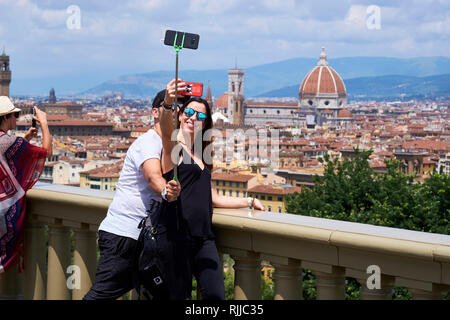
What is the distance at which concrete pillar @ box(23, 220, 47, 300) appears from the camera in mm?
1754

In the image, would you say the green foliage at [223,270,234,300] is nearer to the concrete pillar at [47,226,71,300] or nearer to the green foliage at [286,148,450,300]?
the concrete pillar at [47,226,71,300]

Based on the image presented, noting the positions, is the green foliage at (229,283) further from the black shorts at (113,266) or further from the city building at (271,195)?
the city building at (271,195)

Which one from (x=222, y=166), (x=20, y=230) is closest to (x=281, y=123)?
(x=222, y=166)

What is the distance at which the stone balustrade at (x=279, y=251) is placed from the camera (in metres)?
1.10

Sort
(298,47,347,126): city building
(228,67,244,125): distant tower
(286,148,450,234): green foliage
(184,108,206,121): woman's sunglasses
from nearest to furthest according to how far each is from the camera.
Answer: (184,108,206,121): woman's sunglasses
(286,148,450,234): green foliage
(228,67,244,125): distant tower
(298,47,347,126): city building

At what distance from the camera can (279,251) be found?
1.28 m

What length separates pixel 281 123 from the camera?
3615 inches

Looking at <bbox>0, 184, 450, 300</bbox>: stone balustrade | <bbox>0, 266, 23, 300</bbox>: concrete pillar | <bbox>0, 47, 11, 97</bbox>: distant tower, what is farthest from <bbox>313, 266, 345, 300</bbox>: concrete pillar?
<bbox>0, 47, 11, 97</bbox>: distant tower

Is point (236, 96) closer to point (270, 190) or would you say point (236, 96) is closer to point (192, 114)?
point (270, 190)

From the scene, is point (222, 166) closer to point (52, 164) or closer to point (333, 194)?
point (52, 164)

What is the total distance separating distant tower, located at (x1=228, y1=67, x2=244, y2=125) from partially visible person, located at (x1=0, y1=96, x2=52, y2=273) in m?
85.2

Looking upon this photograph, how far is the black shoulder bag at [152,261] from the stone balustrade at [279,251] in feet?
0.41

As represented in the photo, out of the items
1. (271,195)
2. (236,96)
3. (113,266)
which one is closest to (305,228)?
(113,266)

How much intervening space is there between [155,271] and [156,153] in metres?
0.23
